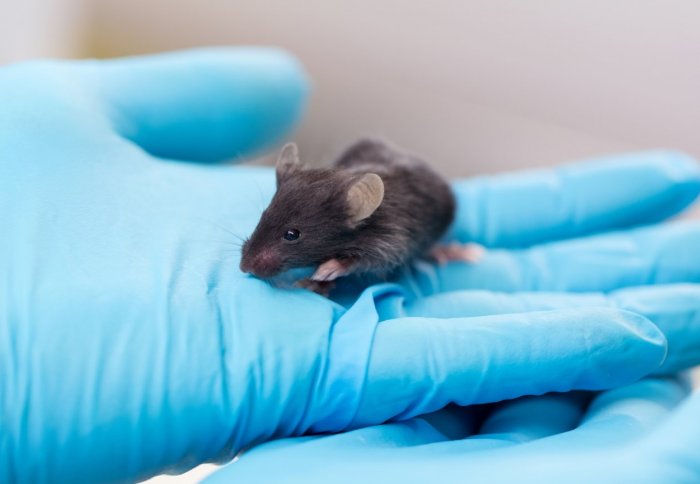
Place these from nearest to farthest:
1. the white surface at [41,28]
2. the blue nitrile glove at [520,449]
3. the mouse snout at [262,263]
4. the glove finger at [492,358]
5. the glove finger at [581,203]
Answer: the blue nitrile glove at [520,449], the glove finger at [492,358], the mouse snout at [262,263], the glove finger at [581,203], the white surface at [41,28]

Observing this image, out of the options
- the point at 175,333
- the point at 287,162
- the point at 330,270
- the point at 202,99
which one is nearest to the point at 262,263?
the point at 330,270

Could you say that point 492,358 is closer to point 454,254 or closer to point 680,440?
point 680,440

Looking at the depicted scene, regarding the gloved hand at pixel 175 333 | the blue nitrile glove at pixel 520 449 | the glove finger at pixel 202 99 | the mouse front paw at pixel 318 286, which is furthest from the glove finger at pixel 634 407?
the glove finger at pixel 202 99

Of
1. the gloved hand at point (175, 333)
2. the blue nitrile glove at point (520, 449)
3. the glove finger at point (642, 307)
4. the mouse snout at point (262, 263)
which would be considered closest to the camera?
the blue nitrile glove at point (520, 449)

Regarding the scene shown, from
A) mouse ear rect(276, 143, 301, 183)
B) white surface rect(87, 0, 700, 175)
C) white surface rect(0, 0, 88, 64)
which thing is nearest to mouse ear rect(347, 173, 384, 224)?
mouse ear rect(276, 143, 301, 183)

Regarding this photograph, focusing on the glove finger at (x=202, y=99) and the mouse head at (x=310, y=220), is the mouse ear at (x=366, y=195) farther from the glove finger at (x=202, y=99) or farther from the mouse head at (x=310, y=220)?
the glove finger at (x=202, y=99)

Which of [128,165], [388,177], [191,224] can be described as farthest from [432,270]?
[128,165]
